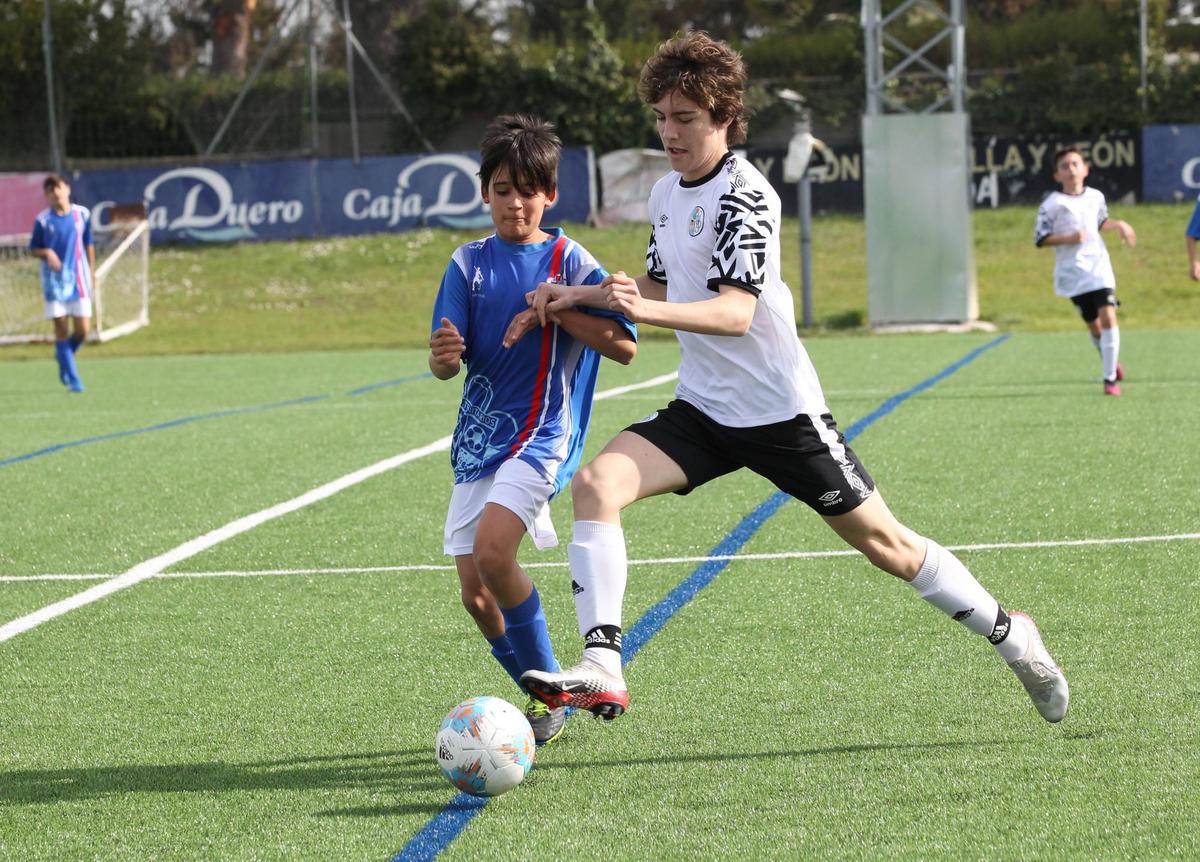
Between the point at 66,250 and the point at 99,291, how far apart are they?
26.6ft

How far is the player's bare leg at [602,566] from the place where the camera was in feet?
11.4

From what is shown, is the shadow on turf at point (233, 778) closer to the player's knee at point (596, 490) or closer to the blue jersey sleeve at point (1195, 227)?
the player's knee at point (596, 490)

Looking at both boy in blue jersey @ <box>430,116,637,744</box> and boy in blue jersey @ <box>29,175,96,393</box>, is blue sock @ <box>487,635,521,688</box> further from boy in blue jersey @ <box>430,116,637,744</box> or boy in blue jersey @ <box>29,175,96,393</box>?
boy in blue jersey @ <box>29,175,96,393</box>

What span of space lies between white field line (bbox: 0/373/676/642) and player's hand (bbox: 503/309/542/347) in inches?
97.7

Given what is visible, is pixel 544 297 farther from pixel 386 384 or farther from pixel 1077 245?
pixel 386 384

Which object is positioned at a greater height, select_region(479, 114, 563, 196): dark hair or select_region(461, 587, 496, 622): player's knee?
select_region(479, 114, 563, 196): dark hair

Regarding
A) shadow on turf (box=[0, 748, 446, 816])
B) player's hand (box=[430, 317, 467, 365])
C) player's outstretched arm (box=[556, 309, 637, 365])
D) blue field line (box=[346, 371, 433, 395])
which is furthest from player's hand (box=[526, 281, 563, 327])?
blue field line (box=[346, 371, 433, 395])

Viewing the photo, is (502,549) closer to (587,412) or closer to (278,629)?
(587,412)

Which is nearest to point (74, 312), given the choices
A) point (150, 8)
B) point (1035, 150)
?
point (1035, 150)

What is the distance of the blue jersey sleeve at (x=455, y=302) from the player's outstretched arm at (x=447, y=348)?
0.16m

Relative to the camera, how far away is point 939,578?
3924 millimetres

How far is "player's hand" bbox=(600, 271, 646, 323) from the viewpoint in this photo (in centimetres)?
345

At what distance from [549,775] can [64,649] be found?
2.09 m

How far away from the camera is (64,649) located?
502 centimetres
